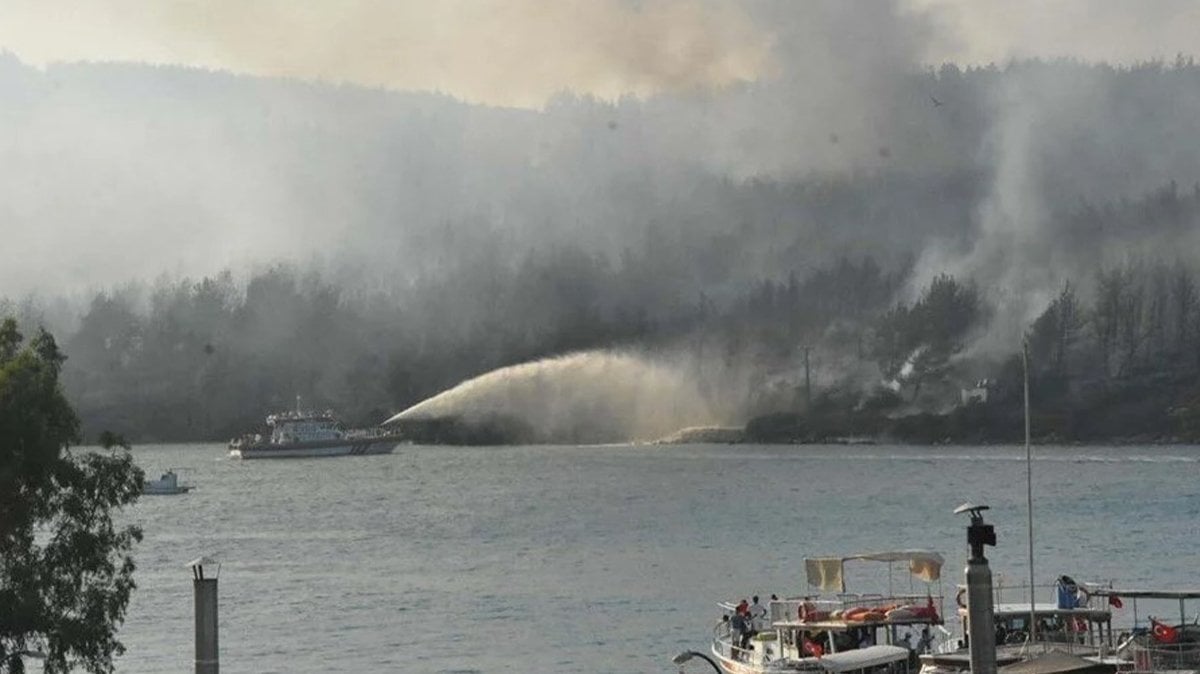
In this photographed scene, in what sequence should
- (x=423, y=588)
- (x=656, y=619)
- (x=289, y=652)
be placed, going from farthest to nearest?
(x=423, y=588) < (x=656, y=619) < (x=289, y=652)

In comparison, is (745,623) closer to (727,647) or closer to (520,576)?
(727,647)

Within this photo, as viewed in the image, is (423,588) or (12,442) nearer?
(12,442)

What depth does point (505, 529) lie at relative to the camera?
600 feet

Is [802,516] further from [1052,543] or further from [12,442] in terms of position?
[12,442]

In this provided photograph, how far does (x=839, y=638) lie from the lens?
70.0m

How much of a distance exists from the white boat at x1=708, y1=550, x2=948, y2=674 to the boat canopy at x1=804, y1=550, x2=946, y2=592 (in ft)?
0.13

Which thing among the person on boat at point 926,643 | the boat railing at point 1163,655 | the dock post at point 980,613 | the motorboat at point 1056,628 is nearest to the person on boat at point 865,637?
the person on boat at point 926,643

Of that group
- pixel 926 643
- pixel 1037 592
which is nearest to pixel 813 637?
pixel 926 643

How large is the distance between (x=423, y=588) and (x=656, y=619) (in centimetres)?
2494

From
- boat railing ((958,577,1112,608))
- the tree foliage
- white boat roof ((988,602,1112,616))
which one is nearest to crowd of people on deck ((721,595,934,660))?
white boat roof ((988,602,1112,616))

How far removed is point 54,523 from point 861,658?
26.6m

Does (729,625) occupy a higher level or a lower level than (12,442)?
lower

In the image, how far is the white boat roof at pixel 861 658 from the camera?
64500 mm

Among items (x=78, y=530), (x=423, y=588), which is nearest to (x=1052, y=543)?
(x=423, y=588)
